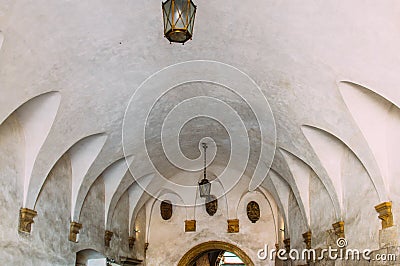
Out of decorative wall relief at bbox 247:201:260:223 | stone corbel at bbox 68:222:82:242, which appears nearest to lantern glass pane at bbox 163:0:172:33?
stone corbel at bbox 68:222:82:242

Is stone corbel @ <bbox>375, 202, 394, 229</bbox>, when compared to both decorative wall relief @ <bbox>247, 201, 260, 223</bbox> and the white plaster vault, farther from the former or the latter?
decorative wall relief @ <bbox>247, 201, 260, 223</bbox>

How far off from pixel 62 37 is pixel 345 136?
133 inches

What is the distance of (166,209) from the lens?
465 inches

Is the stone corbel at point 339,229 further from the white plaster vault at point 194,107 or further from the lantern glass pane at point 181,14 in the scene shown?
the lantern glass pane at point 181,14

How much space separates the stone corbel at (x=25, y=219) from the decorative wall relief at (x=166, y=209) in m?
5.76

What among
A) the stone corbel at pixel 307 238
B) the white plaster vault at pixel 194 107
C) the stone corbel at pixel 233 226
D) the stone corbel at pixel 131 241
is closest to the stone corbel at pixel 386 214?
the white plaster vault at pixel 194 107

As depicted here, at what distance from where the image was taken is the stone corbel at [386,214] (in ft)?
17.6

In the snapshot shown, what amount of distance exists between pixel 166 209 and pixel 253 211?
2.07 meters

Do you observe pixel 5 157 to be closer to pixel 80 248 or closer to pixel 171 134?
pixel 80 248

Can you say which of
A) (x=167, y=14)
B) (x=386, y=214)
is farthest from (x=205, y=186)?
(x=167, y=14)

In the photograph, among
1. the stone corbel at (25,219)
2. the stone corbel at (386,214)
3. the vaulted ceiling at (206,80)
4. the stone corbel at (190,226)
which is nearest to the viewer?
the vaulted ceiling at (206,80)

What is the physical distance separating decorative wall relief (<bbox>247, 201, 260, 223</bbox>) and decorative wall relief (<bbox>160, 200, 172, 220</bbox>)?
1.88 meters

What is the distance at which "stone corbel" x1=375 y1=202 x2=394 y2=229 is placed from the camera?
17.6ft

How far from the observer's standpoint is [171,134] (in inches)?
343
